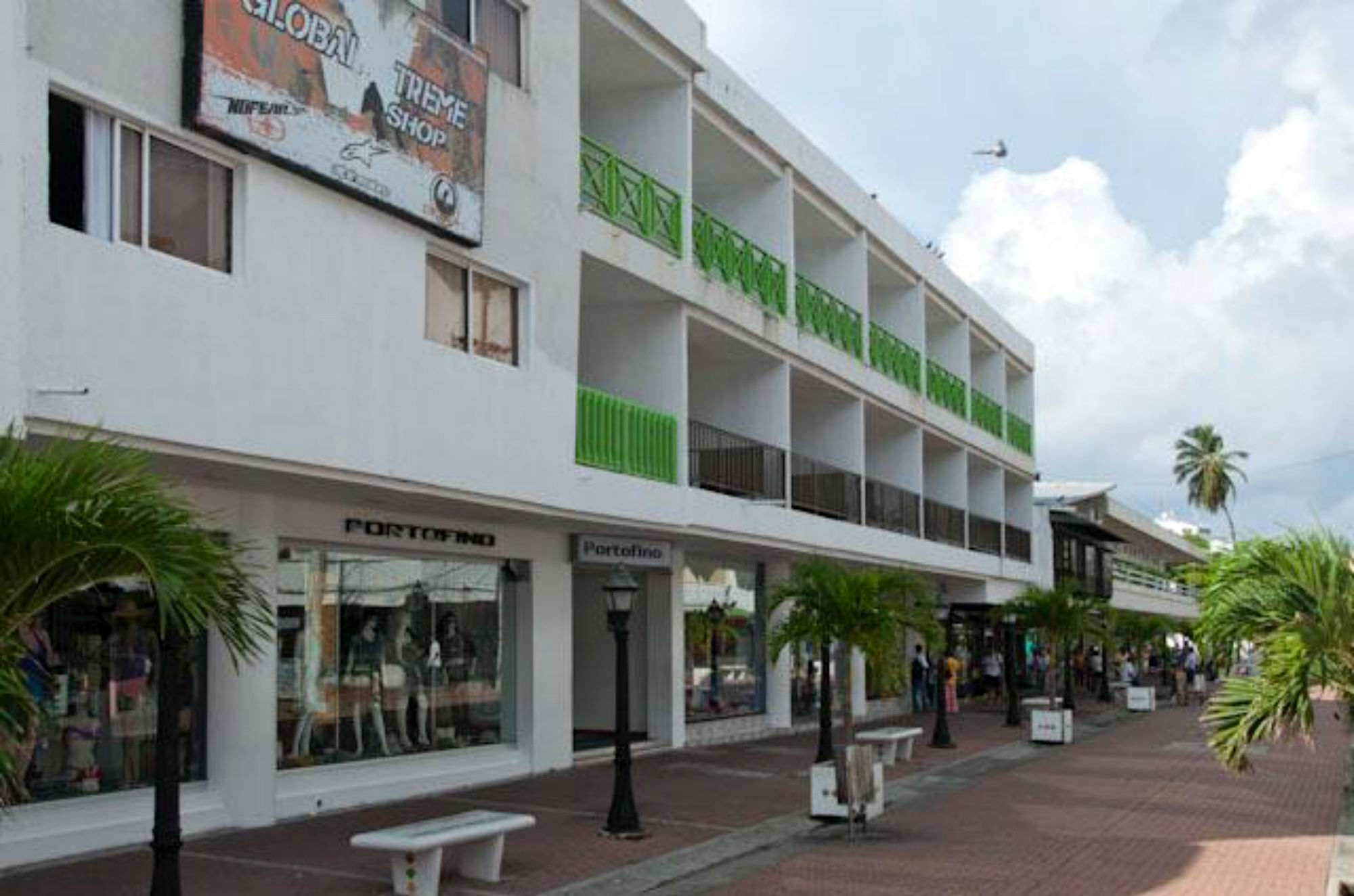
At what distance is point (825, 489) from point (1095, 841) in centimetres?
1345

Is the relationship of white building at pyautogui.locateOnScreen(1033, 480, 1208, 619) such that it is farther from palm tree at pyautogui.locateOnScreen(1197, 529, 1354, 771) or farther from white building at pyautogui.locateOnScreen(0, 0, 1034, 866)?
palm tree at pyautogui.locateOnScreen(1197, 529, 1354, 771)

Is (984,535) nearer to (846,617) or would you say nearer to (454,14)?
(846,617)

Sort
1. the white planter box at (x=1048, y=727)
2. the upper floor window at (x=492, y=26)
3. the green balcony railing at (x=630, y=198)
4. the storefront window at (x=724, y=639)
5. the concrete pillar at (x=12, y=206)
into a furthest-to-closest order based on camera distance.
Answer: the white planter box at (x=1048, y=727), the storefront window at (x=724, y=639), the green balcony railing at (x=630, y=198), the upper floor window at (x=492, y=26), the concrete pillar at (x=12, y=206)

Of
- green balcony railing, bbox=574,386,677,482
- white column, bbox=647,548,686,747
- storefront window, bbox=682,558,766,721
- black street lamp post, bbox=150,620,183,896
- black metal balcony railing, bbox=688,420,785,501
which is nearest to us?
black street lamp post, bbox=150,620,183,896

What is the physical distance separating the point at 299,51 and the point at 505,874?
7.04 m

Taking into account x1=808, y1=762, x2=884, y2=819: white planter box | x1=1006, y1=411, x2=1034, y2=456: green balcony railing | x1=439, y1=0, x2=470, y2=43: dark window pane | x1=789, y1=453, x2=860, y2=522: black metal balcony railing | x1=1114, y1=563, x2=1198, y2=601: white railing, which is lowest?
x1=808, y1=762, x2=884, y2=819: white planter box

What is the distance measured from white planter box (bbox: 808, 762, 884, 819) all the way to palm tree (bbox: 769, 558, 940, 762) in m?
2.08

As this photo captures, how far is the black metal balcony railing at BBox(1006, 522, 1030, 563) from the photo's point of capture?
41.4 metres

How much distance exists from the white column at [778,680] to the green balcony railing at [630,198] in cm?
855

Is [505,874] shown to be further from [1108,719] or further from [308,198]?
[1108,719]

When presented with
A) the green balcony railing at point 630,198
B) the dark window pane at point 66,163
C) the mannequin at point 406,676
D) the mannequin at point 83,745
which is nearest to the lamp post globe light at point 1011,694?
the green balcony railing at point 630,198

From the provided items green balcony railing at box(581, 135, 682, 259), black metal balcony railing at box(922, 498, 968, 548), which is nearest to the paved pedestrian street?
green balcony railing at box(581, 135, 682, 259)

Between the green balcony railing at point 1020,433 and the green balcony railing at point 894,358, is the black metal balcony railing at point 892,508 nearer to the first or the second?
the green balcony railing at point 894,358

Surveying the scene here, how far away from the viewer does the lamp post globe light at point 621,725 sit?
14258 millimetres
